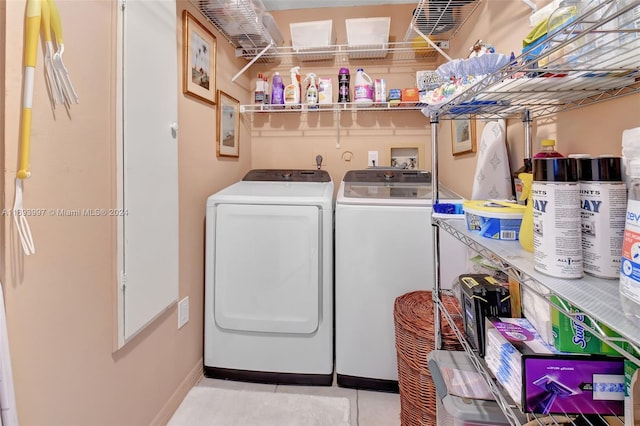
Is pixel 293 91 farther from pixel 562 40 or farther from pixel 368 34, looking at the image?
pixel 562 40

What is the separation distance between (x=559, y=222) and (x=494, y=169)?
0.90 meters

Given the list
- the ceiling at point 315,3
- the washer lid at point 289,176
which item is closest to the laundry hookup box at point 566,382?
the washer lid at point 289,176

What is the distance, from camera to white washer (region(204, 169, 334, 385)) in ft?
5.94

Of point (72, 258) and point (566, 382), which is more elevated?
point (72, 258)

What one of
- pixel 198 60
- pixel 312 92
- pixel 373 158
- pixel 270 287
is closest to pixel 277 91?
pixel 312 92

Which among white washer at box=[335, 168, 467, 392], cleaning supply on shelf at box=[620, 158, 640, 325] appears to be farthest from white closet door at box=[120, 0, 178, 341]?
cleaning supply on shelf at box=[620, 158, 640, 325]

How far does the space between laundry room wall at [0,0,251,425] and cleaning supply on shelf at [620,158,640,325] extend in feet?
4.38

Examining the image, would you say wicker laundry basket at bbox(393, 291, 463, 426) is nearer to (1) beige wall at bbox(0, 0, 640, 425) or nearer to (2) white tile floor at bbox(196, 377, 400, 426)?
(2) white tile floor at bbox(196, 377, 400, 426)

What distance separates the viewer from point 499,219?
2.75 ft

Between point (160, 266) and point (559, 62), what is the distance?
1590 millimetres

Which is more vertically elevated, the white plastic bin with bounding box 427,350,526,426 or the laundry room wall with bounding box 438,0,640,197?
the laundry room wall with bounding box 438,0,640,197

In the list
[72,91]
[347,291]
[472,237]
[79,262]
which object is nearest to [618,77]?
[472,237]

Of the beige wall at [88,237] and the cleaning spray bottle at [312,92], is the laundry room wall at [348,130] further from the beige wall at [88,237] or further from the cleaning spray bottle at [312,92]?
the beige wall at [88,237]

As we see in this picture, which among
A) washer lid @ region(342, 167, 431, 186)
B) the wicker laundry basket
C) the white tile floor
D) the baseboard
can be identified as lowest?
the white tile floor
